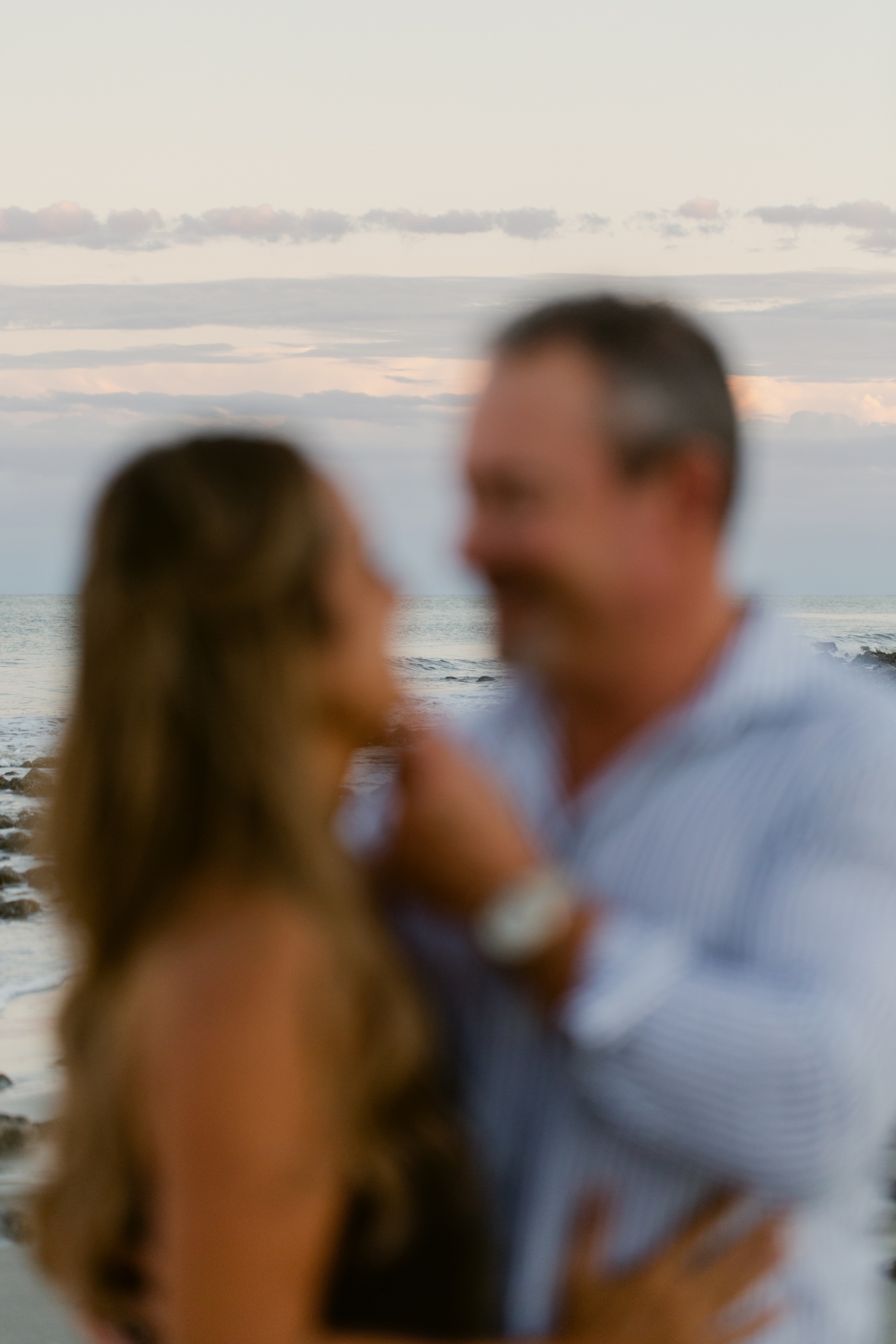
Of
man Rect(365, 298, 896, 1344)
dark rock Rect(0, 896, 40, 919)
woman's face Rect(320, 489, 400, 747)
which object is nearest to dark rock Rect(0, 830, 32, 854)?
dark rock Rect(0, 896, 40, 919)

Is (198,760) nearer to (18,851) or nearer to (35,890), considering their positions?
(35,890)

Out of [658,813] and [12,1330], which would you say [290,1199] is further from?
[12,1330]

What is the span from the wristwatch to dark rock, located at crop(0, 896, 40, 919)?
10.1 metres

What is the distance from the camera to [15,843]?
583 inches

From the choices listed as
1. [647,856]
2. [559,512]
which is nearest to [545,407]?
[559,512]

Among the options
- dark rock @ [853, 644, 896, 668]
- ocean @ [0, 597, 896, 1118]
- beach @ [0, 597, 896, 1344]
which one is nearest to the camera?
beach @ [0, 597, 896, 1344]

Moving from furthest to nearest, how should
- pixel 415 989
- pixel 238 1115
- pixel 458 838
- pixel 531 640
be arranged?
1. pixel 531 640
2. pixel 415 989
3. pixel 458 838
4. pixel 238 1115

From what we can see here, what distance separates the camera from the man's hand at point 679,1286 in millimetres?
1849

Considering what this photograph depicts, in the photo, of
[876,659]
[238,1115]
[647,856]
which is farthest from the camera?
[876,659]

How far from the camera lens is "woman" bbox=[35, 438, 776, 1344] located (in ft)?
5.28

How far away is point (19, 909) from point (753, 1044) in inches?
411

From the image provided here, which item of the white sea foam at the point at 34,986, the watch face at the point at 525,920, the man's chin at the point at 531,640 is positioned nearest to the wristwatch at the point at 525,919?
the watch face at the point at 525,920

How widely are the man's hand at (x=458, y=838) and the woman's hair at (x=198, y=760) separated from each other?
0.10m

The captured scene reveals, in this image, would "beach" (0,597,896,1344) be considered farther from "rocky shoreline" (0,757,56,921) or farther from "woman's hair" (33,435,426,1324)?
"woman's hair" (33,435,426,1324)
